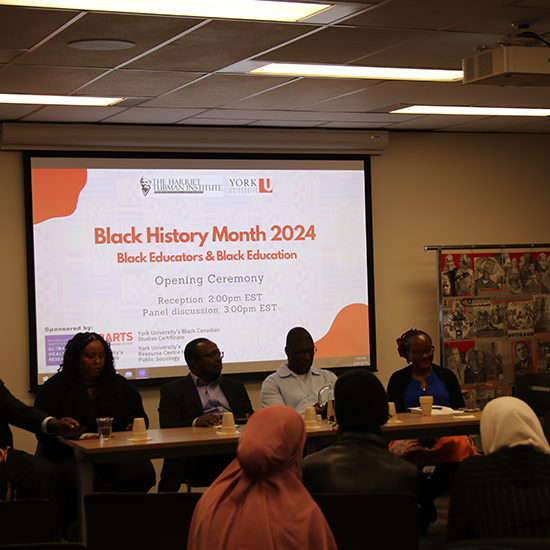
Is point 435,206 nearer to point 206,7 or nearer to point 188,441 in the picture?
point 188,441

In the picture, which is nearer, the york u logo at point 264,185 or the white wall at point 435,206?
the york u logo at point 264,185

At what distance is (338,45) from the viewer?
160 inches

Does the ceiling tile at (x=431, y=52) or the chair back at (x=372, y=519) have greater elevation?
the ceiling tile at (x=431, y=52)

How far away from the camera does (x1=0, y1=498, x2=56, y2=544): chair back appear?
2.59 meters

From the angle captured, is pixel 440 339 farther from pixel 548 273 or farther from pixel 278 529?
pixel 278 529

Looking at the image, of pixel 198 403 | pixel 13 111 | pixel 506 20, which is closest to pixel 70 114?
pixel 13 111

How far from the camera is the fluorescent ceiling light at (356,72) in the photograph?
14.9 feet

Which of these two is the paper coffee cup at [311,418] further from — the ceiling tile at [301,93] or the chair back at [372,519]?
the ceiling tile at [301,93]

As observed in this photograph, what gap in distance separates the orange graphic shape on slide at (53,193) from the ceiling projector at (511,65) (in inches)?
135

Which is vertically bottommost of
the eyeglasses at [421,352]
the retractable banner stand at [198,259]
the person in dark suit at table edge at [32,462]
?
the person in dark suit at table edge at [32,462]

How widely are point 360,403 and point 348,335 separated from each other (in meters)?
4.05

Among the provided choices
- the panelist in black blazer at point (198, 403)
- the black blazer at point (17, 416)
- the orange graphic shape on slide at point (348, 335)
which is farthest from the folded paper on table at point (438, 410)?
the black blazer at point (17, 416)

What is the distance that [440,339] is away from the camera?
21.5 feet

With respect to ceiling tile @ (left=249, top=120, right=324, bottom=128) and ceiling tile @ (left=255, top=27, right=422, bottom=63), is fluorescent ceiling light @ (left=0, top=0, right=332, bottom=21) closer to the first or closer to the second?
ceiling tile @ (left=255, top=27, right=422, bottom=63)
